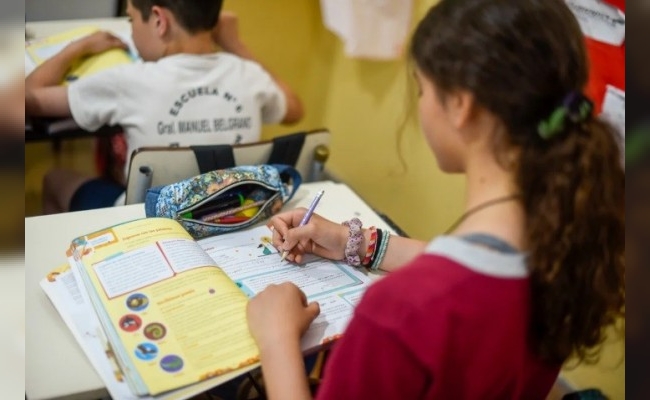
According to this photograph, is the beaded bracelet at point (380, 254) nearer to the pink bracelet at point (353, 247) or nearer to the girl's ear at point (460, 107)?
the pink bracelet at point (353, 247)

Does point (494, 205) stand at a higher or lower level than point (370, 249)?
higher

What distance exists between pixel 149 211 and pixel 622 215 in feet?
2.45

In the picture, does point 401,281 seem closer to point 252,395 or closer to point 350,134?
point 252,395

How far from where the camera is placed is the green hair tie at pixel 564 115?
31.6 inches

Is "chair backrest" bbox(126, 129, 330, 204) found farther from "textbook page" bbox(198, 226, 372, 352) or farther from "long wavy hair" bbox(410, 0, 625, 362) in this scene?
"long wavy hair" bbox(410, 0, 625, 362)

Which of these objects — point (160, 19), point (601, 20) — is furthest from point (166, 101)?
point (601, 20)

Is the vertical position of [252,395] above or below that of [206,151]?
below

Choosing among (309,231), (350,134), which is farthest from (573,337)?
(350,134)

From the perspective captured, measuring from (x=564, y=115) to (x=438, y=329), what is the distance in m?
0.25

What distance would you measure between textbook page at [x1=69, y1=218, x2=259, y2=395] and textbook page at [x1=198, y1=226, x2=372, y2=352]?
0.23 feet

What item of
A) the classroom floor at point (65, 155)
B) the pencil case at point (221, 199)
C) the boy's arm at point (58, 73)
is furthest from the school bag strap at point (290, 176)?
the classroom floor at point (65, 155)

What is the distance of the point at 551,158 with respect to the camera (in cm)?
81

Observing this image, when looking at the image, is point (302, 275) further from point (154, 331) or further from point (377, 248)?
point (154, 331)

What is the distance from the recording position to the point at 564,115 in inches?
31.6
